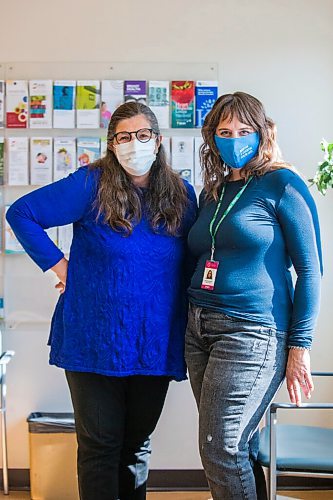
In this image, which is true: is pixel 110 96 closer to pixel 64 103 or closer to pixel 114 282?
pixel 64 103

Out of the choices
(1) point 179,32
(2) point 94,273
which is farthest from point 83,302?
(1) point 179,32

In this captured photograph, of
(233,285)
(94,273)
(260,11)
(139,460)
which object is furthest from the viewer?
(260,11)

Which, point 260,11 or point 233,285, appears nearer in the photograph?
point 233,285

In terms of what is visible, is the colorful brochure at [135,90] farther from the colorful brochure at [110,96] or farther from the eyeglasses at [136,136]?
the eyeglasses at [136,136]

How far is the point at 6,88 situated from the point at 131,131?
4.14 ft

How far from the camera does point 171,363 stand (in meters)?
2.11

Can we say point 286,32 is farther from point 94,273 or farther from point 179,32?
point 94,273

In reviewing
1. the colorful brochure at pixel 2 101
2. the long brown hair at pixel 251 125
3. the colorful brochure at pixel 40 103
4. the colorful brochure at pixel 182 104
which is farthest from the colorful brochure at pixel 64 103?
the long brown hair at pixel 251 125

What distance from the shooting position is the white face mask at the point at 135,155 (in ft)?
6.78

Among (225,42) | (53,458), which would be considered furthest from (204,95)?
(53,458)

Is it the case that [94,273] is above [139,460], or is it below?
above

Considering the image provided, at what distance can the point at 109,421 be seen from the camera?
2078 mm

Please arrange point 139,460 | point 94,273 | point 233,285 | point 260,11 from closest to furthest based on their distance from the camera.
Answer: point 233,285
point 94,273
point 139,460
point 260,11

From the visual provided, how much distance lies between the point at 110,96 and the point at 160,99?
23cm
